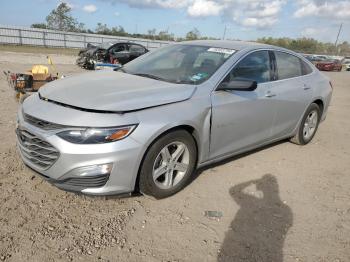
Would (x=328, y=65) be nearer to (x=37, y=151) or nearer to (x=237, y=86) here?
(x=237, y=86)

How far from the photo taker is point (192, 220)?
11.3 ft

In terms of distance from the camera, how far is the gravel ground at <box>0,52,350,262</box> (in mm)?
2934

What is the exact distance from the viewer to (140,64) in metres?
4.72

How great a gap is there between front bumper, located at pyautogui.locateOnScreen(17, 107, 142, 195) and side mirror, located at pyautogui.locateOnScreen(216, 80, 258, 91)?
4.39 feet

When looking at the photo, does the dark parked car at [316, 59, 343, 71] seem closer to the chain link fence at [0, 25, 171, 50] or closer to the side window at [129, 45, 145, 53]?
the chain link fence at [0, 25, 171, 50]

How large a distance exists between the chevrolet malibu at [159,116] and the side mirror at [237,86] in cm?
1

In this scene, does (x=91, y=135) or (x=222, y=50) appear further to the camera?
(x=222, y=50)

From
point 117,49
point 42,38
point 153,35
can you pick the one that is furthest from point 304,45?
point 117,49

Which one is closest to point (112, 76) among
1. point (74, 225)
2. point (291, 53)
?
point (74, 225)

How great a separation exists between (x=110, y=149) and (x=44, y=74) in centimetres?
587

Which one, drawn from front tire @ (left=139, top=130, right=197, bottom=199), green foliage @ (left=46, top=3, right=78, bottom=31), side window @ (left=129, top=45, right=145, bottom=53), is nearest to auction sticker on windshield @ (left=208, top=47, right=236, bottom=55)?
front tire @ (left=139, top=130, right=197, bottom=199)

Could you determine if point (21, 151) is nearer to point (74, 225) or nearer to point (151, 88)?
point (74, 225)

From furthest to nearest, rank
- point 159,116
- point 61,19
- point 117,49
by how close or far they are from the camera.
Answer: point 61,19
point 117,49
point 159,116

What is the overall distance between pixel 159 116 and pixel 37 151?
46.7 inches
